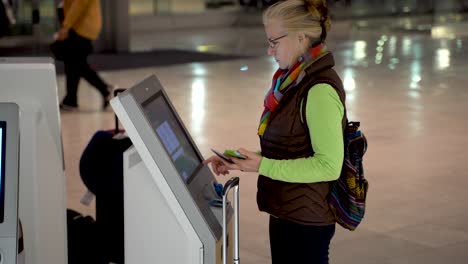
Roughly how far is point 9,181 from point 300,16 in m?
1.14

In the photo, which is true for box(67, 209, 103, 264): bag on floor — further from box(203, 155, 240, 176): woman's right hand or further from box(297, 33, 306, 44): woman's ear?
box(297, 33, 306, 44): woman's ear

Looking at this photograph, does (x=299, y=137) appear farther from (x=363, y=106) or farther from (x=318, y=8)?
(x=363, y=106)

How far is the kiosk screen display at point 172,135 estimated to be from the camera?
331 centimetres

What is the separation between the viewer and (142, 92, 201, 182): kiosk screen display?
3.31m

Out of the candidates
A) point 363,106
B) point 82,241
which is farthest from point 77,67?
point 82,241

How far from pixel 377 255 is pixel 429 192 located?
1742mm

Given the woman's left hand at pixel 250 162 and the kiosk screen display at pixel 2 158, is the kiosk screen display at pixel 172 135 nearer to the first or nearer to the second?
the woman's left hand at pixel 250 162

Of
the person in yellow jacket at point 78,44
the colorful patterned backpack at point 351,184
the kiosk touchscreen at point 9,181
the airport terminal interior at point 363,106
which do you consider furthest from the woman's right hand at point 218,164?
the person in yellow jacket at point 78,44

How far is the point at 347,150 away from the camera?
3.58m

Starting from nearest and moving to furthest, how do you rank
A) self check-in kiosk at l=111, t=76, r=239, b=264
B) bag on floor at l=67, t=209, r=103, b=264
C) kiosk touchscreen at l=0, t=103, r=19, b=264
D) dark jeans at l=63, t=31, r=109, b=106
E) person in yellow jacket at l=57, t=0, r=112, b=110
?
kiosk touchscreen at l=0, t=103, r=19, b=264 < self check-in kiosk at l=111, t=76, r=239, b=264 < bag on floor at l=67, t=209, r=103, b=264 < person in yellow jacket at l=57, t=0, r=112, b=110 < dark jeans at l=63, t=31, r=109, b=106

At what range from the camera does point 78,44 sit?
39.9ft

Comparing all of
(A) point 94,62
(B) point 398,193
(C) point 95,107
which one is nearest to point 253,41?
(A) point 94,62

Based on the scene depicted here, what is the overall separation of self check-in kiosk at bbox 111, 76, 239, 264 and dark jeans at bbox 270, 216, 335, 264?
207 mm

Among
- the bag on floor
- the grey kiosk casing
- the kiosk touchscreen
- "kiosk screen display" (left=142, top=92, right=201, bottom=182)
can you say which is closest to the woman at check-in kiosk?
"kiosk screen display" (left=142, top=92, right=201, bottom=182)
